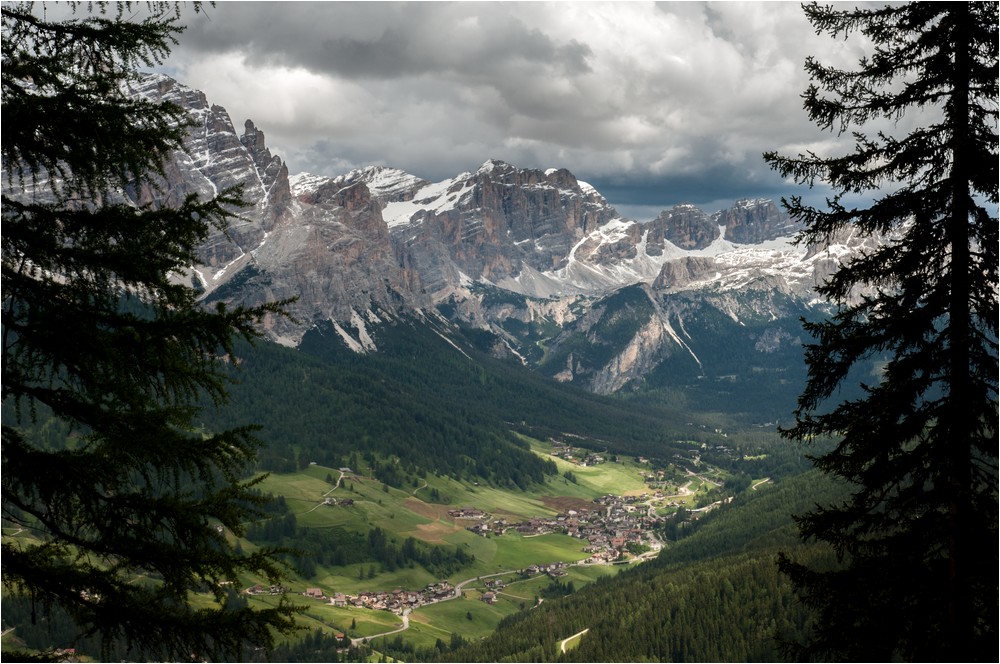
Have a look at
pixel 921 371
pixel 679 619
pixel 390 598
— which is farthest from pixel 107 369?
pixel 390 598

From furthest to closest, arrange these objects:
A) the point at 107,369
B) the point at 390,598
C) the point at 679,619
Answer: the point at 390,598, the point at 679,619, the point at 107,369

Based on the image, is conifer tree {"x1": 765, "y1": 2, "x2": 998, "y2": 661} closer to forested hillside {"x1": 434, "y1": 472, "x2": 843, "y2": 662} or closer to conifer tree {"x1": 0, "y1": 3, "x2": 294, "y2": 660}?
conifer tree {"x1": 0, "y1": 3, "x2": 294, "y2": 660}

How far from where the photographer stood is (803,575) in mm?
20062

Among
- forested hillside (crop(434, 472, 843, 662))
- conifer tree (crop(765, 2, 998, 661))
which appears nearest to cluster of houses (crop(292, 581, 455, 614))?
forested hillside (crop(434, 472, 843, 662))

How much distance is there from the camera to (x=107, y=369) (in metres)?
14.3

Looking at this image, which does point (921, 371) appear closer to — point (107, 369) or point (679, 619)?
point (107, 369)

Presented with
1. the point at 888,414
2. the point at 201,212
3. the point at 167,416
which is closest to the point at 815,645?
the point at 888,414

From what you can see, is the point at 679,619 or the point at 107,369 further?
the point at 679,619

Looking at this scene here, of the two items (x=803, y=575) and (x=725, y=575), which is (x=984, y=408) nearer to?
(x=803, y=575)

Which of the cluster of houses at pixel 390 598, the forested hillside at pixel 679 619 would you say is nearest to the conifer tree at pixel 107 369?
the forested hillside at pixel 679 619

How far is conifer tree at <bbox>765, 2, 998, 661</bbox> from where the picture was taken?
1836 cm

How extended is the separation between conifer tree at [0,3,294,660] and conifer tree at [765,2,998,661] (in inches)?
508

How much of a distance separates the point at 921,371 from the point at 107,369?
1701 cm

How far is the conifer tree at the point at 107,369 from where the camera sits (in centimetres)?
1395
